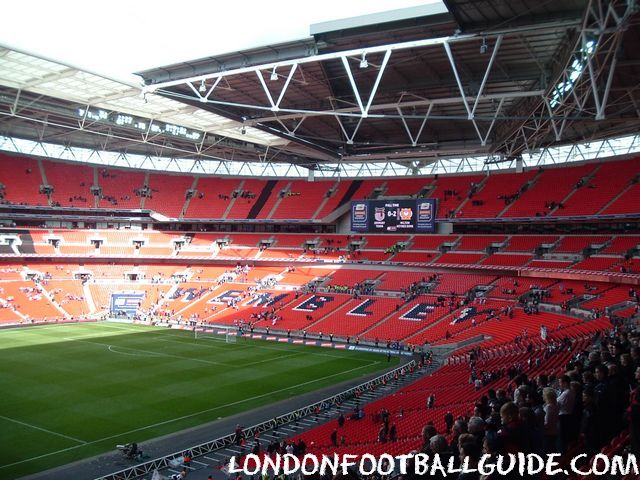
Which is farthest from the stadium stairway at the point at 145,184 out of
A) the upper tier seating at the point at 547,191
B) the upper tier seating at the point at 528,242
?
the upper tier seating at the point at 528,242

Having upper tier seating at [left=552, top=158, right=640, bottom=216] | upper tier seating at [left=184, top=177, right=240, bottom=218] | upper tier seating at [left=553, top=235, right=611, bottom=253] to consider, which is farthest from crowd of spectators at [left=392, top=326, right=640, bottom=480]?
upper tier seating at [left=184, top=177, right=240, bottom=218]

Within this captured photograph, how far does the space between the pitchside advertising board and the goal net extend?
50.3 ft

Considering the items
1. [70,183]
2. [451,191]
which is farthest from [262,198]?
[451,191]

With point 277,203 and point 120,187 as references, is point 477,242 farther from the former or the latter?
point 120,187

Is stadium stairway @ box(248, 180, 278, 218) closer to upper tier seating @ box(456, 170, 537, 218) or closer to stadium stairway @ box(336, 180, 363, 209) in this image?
stadium stairway @ box(336, 180, 363, 209)

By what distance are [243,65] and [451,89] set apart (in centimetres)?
1325

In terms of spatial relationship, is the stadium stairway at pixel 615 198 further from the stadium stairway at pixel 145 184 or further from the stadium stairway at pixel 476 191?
the stadium stairway at pixel 145 184

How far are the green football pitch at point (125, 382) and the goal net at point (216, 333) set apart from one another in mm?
567

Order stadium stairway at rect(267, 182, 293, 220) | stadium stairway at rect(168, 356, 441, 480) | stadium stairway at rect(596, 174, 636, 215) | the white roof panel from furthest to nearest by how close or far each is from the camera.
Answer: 1. stadium stairway at rect(267, 182, 293, 220)
2. stadium stairway at rect(596, 174, 636, 215)
3. the white roof panel
4. stadium stairway at rect(168, 356, 441, 480)

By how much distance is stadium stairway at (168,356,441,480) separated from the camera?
19656mm

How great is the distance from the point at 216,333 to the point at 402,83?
2671 centimetres

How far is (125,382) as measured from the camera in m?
30.8

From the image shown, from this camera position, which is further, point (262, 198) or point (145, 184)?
point (145, 184)

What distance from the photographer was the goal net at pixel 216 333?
46.3 metres
